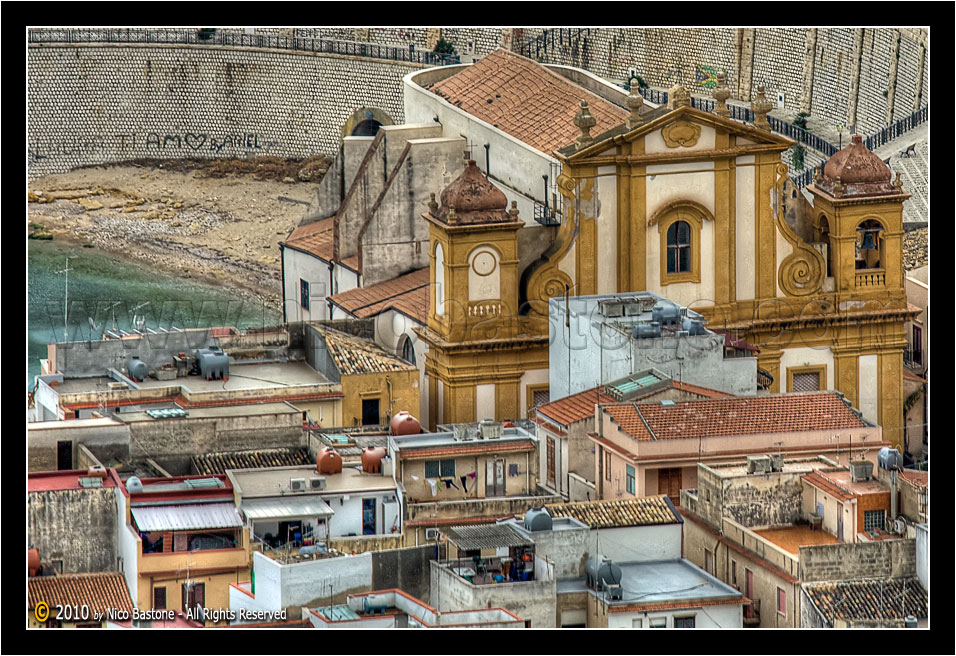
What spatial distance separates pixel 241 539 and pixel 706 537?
10.5 metres

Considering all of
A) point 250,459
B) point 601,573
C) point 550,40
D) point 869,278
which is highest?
point 550,40

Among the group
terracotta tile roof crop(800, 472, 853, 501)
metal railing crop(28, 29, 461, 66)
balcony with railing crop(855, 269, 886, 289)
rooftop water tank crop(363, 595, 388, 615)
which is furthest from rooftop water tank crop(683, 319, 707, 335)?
metal railing crop(28, 29, 461, 66)

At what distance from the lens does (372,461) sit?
8219 centimetres

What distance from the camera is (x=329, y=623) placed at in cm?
6975

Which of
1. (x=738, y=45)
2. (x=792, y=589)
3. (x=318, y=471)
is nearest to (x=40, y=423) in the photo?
(x=318, y=471)

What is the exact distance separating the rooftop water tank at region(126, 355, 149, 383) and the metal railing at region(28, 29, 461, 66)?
219 ft

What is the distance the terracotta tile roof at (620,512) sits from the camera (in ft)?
251

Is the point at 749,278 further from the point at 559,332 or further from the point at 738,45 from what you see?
the point at 738,45

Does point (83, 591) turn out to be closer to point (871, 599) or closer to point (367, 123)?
point (871, 599)

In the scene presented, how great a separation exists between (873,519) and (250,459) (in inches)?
650

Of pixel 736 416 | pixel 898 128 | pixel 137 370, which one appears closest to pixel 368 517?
pixel 736 416

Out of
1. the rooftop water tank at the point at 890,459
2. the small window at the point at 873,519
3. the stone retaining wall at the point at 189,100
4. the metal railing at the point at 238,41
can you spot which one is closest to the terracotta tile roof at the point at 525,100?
the rooftop water tank at the point at 890,459

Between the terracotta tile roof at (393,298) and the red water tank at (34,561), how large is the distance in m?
20.8

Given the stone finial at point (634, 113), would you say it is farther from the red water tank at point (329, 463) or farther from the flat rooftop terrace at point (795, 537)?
the flat rooftop terrace at point (795, 537)
